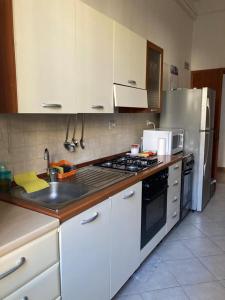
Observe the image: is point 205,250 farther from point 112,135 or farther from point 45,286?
point 45,286

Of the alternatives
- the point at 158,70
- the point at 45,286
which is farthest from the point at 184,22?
the point at 45,286

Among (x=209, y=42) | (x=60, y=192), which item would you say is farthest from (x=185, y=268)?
(x=209, y=42)

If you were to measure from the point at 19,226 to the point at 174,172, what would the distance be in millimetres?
1851

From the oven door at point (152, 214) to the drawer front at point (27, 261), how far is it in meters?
0.99

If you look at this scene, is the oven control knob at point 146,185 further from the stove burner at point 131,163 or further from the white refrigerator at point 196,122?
the white refrigerator at point 196,122

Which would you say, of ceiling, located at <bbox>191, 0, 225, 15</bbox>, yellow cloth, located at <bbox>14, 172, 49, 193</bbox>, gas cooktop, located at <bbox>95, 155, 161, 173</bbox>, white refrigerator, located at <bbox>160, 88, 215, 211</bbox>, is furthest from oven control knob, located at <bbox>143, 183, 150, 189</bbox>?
ceiling, located at <bbox>191, 0, 225, 15</bbox>

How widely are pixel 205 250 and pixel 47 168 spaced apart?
5.69 ft

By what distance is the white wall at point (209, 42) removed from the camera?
4281 millimetres

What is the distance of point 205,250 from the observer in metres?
2.41

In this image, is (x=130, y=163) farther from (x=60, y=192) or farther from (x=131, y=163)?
(x=60, y=192)

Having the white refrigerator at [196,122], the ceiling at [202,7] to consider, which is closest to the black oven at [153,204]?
the white refrigerator at [196,122]

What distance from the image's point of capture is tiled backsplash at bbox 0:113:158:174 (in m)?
1.61

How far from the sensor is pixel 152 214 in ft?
7.13

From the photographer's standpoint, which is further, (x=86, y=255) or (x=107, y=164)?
(x=107, y=164)
